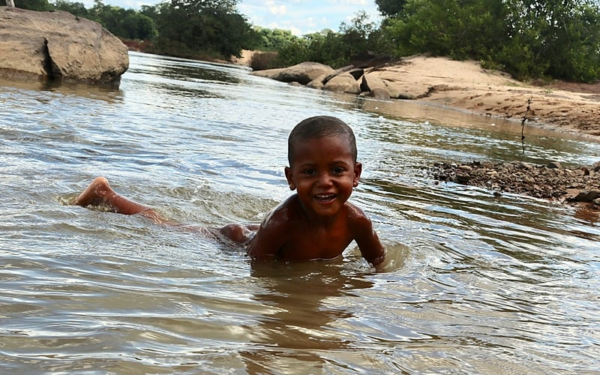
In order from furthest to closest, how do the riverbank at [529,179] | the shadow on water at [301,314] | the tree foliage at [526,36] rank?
1. the tree foliage at [526,36]
2. the riverbank at [529,179]
3. the shadow on water at [301,314]

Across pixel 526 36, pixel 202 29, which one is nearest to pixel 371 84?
pixel 526 36

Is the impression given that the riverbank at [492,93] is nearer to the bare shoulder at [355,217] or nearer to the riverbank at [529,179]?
the riverbank at [529,179]

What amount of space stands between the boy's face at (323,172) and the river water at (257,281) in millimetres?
391

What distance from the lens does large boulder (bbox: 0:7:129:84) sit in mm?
13016

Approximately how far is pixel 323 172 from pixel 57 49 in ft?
40.4

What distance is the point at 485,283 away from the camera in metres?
3.15

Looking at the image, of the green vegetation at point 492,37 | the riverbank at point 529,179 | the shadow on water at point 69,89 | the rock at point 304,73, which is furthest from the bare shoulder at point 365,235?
the rock at point 304,73

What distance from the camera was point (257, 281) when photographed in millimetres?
2920

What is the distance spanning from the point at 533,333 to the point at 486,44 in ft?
98.0

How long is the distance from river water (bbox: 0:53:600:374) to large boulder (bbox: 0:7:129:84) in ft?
22.2

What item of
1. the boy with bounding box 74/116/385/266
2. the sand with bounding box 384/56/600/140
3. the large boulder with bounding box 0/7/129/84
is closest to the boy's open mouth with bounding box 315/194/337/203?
the boy with bounding box 74/116/385/266

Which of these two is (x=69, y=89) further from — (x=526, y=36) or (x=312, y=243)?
(x=526, y=36)

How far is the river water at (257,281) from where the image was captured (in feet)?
6.40

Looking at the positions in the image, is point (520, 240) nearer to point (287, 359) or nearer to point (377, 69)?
point (287, 359)
